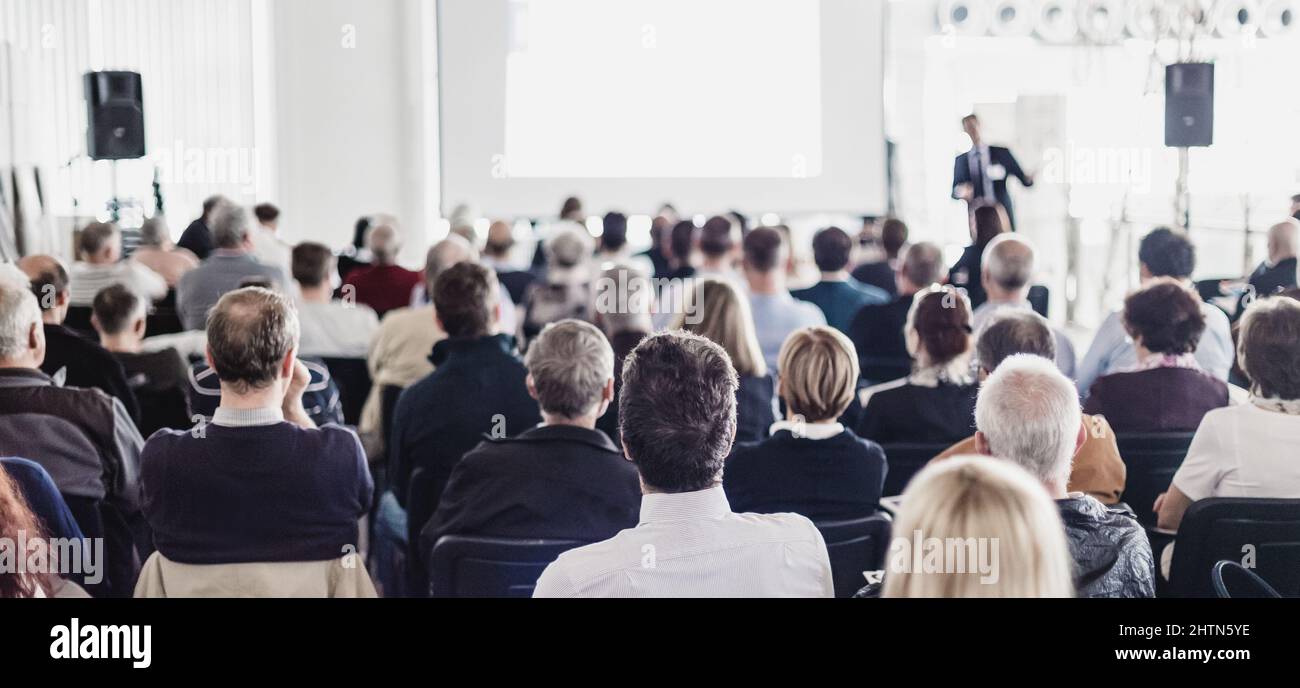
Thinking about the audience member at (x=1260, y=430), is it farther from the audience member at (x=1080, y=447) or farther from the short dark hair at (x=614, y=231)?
the short dark hair at (x=614, y=231)

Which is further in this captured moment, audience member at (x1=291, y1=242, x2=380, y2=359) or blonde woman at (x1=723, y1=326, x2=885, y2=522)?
audience member at (x1=291, y1=242, x2=380, y2=359)

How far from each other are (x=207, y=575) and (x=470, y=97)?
574cm

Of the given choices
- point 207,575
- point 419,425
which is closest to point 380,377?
point 419,425

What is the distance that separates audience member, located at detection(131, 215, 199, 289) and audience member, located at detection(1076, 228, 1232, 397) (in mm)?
4439

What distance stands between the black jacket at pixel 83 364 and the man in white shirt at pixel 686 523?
6.77 ft

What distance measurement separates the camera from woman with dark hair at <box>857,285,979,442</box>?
10.5ft

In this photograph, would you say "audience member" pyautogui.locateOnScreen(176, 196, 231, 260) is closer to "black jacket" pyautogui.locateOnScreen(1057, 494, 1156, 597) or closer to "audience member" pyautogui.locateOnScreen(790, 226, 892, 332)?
"audience member" pyautogui.locateOnScreen(790, 226, 892, 332)

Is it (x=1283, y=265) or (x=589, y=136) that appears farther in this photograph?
(x=589, y=136)

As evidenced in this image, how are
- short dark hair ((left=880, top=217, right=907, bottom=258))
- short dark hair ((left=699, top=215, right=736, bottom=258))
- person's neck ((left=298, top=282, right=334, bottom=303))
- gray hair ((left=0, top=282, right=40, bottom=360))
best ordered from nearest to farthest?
gray hair ((left=0, top=282, right=40, bottom=360))
person's neck ((left=298, top=282, right=334, bottom=303))
short dark hair ((left=699, top=215, right=736, bottom=258))
short dark hair ((left=880, top=217, right=907, bottom=258))

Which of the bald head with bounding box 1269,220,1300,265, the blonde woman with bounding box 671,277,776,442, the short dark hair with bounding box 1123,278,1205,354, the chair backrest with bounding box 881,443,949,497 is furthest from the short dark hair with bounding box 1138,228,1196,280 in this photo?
the chair backrest with bounding box 881,443,949,497

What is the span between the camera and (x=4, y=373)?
2811 millimetres

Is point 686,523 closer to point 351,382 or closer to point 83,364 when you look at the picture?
point 83,364

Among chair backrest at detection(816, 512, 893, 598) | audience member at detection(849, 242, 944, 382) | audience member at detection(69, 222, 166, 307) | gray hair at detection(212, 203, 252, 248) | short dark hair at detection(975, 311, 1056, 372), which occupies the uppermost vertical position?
gray hair at detection(212, 203, 252, 248)

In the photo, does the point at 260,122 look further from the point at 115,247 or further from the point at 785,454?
the point at 785,454
